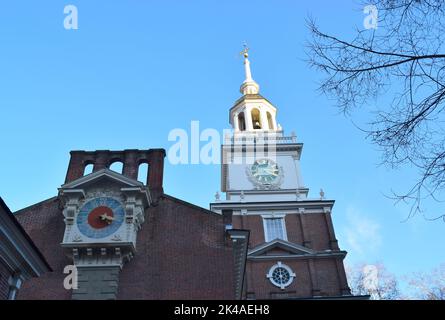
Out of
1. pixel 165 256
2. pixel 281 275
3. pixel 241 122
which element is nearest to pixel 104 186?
pixel 165 256

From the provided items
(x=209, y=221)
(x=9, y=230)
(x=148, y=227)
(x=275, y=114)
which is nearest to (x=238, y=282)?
(x=209, y=221)

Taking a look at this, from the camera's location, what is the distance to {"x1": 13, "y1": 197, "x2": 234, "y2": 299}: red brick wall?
19297 mm

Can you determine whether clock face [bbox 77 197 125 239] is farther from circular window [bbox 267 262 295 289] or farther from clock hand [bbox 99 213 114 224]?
circular window [bbox 267 262 295 289]

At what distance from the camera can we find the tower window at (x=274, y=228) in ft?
113

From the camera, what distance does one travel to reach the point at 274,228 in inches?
1378

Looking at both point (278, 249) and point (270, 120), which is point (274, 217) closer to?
point (278, 249)

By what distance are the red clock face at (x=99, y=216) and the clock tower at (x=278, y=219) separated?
870cm

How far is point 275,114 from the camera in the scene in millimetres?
47344

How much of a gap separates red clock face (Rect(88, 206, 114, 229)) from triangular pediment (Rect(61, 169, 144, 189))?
4.76ft

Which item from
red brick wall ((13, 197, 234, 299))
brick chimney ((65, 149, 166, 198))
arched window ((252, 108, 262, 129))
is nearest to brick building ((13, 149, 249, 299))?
red brick wall ((13, 197, 234, 299))

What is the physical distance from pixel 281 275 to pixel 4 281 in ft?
75.9

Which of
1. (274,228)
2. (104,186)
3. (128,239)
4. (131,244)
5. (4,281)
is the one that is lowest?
(4,281)

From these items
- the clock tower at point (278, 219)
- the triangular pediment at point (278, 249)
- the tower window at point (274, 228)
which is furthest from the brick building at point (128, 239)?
the tower window at point (274, 228)
